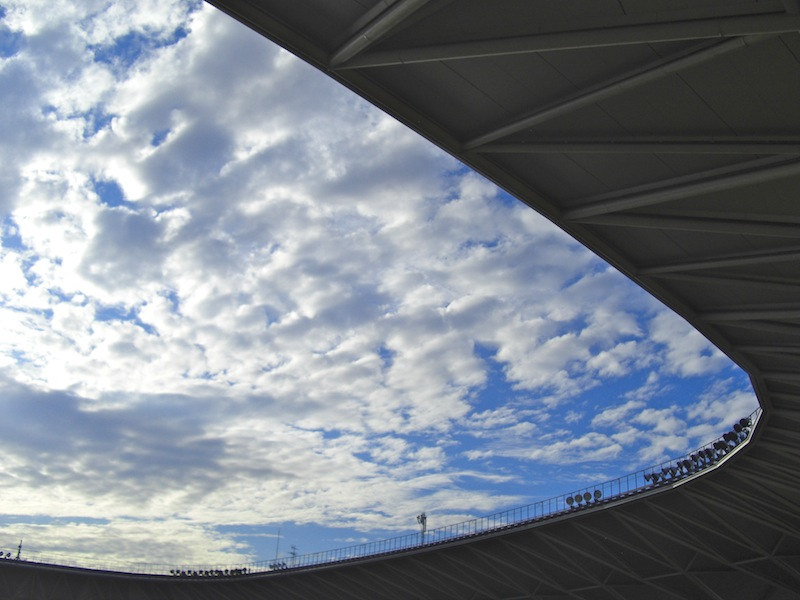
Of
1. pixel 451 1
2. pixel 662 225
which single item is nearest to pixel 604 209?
pixel 662 225

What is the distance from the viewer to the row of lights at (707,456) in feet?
126

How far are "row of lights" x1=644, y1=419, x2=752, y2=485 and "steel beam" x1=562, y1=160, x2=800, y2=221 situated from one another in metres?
24.0

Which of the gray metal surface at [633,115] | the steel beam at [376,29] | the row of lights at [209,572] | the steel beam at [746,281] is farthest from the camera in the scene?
the row of lights at [209,572]

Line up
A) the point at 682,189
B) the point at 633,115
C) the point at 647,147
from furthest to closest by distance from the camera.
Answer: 1. the point at 682,189
2. the point at 647,147
3. the point at 633,115

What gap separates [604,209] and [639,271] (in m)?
4.16

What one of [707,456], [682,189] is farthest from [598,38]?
[707,456]

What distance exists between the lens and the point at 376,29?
12406 mm

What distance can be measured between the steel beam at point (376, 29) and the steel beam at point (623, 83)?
3772mm

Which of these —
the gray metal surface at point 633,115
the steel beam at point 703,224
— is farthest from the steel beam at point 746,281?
the steel beam at point 703,224

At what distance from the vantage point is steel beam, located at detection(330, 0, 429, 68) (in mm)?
11742

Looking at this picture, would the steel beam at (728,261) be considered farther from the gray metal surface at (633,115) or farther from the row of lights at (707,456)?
the row of lights at (707,456)

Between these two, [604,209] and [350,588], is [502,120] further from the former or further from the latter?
[350,588]

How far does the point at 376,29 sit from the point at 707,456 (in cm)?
3803

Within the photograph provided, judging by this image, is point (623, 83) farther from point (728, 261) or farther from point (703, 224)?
point (728, 261)
